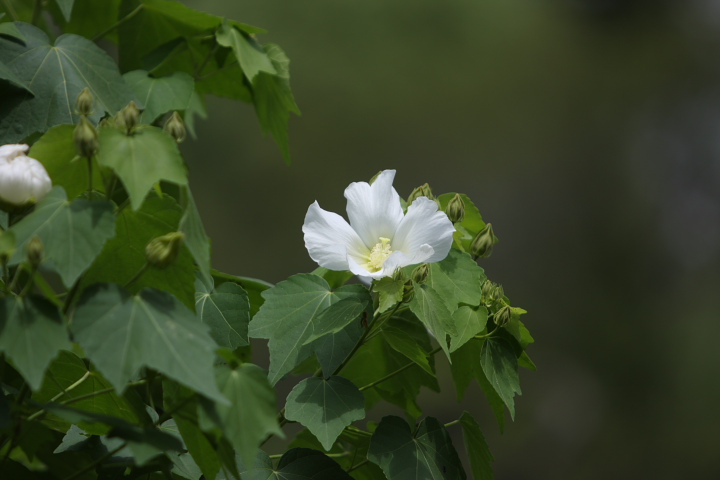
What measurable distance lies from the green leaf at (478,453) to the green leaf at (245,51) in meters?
0.36

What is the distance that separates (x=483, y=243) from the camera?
1.80ft

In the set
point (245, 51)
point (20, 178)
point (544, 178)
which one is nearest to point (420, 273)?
point (20, 178)

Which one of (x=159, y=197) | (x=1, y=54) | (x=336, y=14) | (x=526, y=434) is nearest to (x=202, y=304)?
(x=159, y=197)

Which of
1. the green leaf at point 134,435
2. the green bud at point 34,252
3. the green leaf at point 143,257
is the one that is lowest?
the green leaf at point 134,435

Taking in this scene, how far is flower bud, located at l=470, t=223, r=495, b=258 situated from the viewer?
546mm

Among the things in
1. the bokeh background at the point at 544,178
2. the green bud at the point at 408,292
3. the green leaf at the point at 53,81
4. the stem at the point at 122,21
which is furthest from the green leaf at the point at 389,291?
the bokeh background at the point at 544,178

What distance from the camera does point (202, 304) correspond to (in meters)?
0.56

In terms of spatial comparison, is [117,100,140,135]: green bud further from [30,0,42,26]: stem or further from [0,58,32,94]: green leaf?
[30,0,42,26]: stem

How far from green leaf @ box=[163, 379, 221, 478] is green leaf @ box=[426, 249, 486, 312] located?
18 centimetres

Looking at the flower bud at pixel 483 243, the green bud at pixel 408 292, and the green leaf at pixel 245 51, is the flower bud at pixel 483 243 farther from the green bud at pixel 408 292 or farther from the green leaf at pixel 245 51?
the green leaf at pixel 245 51

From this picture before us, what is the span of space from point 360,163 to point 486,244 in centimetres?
212

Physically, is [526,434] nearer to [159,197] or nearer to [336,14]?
[336,14]

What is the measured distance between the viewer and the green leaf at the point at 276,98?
2.41 ft

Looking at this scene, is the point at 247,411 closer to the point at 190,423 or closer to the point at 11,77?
the point at 190,423
